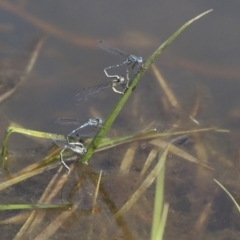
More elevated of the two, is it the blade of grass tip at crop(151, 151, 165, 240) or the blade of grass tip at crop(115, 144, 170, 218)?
the blade of grass tip at crop(115, 144, 170, 218)

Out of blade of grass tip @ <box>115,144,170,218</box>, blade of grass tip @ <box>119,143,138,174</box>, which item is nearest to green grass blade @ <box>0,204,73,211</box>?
blade of grass tip @ <box>115,144,170,218</box>

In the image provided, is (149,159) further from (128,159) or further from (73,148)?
(73,148)

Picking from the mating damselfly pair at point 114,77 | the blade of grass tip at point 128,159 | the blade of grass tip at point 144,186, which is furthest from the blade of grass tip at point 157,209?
the mating damselfly pair at point 114,77

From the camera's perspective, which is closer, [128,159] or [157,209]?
[157,209]

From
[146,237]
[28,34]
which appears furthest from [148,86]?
[146,237]

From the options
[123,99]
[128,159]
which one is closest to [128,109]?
[128,159]

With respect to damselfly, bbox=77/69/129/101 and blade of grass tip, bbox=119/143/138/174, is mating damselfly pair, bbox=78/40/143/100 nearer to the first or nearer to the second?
damselfly, bbox=77/69/129/101
